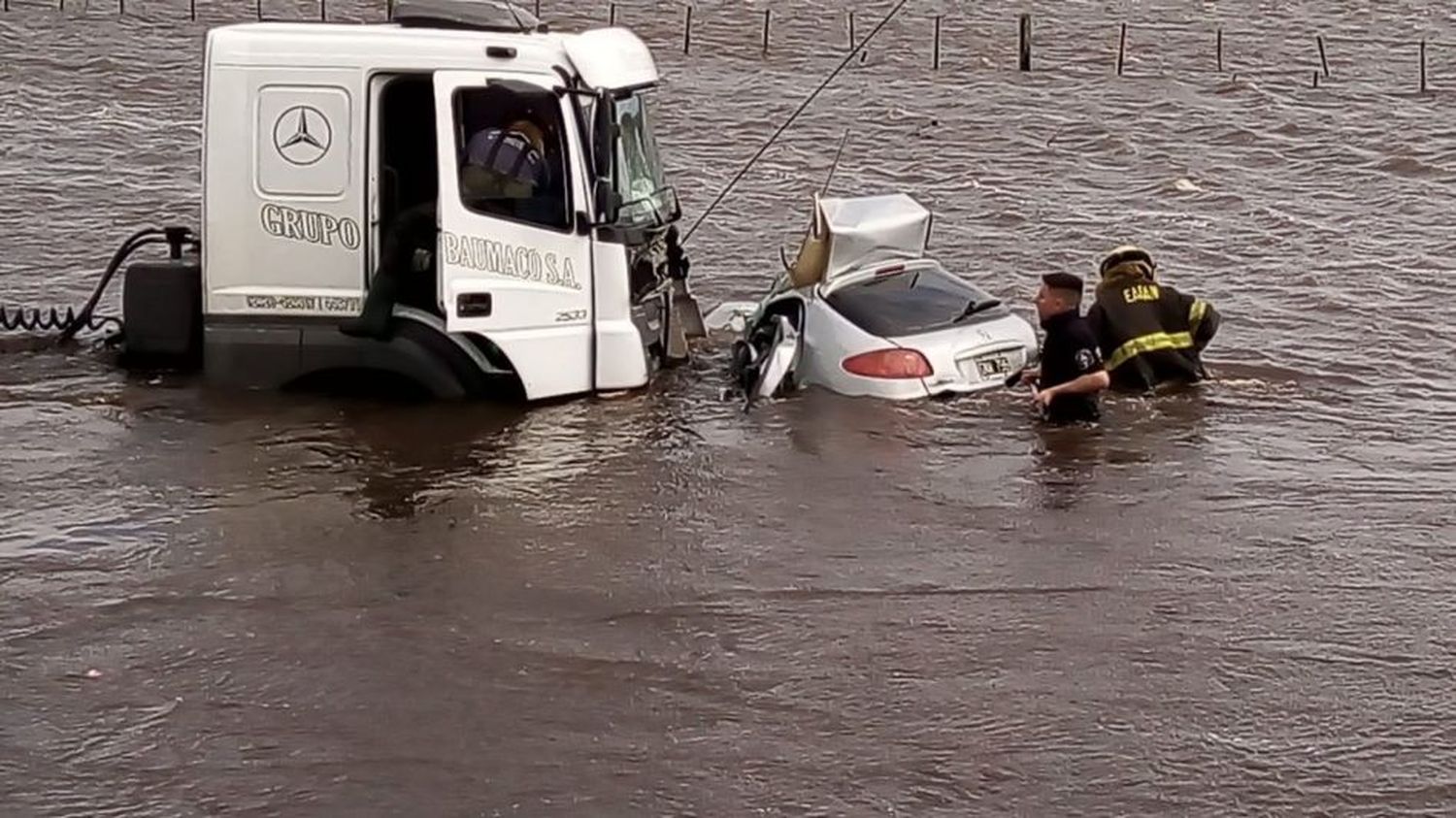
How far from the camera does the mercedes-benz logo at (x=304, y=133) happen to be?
38.4 ft

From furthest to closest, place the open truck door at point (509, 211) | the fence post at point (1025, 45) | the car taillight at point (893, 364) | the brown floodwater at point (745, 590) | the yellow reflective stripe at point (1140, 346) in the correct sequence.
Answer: the fence post at point (1025, 45), the yellow reflective stripe at point (1140, 346), the car taillight at point (893, 364), the open truck door at point (509, 211), the brown floodwater at point (745, 590)

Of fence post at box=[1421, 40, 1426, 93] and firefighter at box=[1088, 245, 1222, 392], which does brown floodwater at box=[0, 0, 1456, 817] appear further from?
fence post at box=[1421, 40, 1426, 93]

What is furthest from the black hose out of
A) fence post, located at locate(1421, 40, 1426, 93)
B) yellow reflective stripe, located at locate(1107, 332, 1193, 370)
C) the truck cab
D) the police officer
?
fence post, located at locate(1421, 40, 1426, 93)

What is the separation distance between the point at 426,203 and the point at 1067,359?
12.3 ft

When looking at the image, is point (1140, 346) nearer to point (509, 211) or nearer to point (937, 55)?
point (509, 211)

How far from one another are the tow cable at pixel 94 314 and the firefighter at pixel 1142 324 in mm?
5522

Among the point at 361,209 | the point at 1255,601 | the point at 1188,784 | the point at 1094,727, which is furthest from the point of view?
the point at 361,209

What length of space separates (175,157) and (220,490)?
47.5 ft

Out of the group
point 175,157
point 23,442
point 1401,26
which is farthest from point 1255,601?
point 1401,26

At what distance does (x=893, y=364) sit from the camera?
1255 centimetres

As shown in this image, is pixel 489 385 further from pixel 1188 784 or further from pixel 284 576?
pixel 1188 784

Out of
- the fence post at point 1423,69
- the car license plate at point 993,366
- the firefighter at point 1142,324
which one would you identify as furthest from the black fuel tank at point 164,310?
the fence post at point 1423,69

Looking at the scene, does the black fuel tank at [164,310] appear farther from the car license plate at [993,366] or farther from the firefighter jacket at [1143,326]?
the firefighter jacket at [1143,326]

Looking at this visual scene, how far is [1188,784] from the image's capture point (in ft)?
24.1
